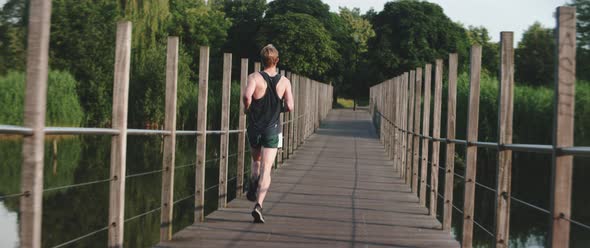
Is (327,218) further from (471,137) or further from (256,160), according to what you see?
(471,137)

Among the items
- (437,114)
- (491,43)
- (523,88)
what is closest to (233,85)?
(523,88)

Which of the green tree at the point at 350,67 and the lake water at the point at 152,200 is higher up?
the green tree at the point at 350,67

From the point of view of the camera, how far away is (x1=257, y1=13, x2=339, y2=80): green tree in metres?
61.2

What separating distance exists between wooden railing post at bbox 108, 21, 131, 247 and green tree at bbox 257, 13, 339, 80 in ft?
182

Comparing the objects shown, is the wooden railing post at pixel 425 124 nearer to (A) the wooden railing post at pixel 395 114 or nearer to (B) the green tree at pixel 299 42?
(A) the wooden railing post at pixel 395 114

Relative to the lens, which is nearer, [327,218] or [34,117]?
[34,117]

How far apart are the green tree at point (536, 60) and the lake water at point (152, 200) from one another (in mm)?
23560

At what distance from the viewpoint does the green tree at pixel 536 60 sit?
186ft

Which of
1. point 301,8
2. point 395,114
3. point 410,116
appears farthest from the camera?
point 301,8

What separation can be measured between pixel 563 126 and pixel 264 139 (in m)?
4.18

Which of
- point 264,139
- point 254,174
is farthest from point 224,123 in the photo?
point 264,139

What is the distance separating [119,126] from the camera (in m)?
5.50

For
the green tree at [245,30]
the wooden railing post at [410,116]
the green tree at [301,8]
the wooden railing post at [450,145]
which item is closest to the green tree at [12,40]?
the wooden railing post at [410,116]

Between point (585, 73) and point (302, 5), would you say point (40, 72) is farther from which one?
point (302, 5)
